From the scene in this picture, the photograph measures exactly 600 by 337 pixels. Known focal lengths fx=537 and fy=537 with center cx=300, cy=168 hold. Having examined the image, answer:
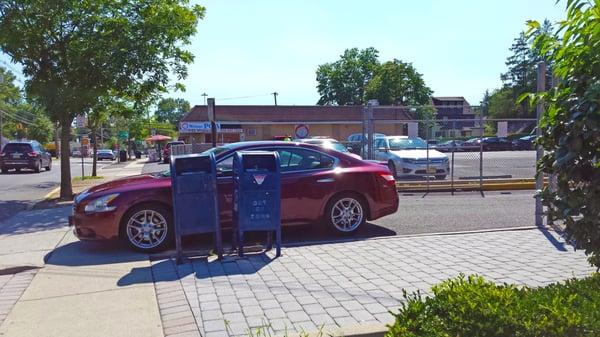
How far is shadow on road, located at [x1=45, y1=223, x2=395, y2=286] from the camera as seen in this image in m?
6.07

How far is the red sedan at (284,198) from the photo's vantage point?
23.9 ft

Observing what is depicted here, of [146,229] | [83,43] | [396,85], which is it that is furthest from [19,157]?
[396,85]

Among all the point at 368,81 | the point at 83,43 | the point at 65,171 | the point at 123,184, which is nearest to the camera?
the point at 123,184

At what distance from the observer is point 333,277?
5719mm

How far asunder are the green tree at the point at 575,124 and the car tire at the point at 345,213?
16.3 feet

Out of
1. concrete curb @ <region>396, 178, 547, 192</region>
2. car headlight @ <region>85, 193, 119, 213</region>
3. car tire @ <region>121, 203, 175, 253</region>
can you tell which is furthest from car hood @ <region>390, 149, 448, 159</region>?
car headlight @ <region>85, 193, 119, 213</region>

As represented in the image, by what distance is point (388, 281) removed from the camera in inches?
217

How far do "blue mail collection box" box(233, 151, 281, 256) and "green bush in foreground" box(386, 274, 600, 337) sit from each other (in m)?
3.61

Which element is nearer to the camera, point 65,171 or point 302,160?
point 302,160

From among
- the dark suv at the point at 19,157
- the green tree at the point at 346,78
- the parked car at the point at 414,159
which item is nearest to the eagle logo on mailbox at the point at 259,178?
the parked car at the point at 414,159

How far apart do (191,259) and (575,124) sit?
16.1 ft

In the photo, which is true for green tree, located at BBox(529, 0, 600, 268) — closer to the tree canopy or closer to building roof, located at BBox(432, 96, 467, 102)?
the tree canopy

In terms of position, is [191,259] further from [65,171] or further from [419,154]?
[419,154]

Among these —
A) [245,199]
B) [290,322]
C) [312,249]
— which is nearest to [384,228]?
[312,249]
